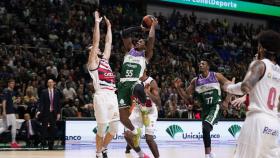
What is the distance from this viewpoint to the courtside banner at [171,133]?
15.6 m

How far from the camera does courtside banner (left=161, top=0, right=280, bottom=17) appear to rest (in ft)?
79.5

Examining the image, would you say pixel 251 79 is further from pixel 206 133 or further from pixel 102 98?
pixel 206 133

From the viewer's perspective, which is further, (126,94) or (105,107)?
(126,94)

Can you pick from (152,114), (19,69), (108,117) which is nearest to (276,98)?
(108,117)

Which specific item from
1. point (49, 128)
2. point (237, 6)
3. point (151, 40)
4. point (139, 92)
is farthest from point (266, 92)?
point (237, 6)

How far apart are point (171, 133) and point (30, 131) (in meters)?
5.13

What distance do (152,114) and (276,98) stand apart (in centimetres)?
646

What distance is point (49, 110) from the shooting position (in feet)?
49.0

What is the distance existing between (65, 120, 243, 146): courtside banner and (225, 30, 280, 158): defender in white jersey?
421 inches

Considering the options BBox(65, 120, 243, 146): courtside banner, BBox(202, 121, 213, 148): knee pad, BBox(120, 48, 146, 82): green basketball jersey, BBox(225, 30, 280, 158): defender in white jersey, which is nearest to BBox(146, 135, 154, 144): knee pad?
BBox(120, 48, 146, 82): green basketball jersey

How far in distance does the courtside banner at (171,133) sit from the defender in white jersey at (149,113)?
4.21m

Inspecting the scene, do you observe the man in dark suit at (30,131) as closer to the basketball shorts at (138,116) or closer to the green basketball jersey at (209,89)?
the basketball shorts at (138,116)

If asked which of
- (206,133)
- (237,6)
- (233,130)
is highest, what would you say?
(237,6)

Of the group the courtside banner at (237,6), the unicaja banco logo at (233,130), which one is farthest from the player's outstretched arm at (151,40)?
the courtside banner at (237,6)
